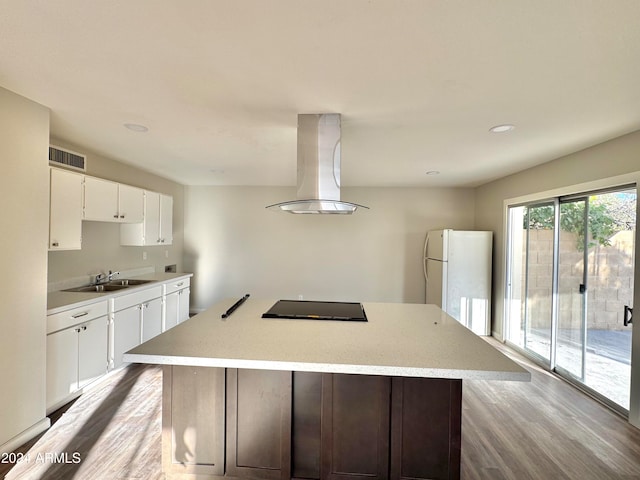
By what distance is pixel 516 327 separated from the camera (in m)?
4.05

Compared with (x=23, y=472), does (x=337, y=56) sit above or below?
above

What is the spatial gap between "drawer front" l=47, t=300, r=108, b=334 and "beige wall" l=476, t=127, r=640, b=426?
465 cm

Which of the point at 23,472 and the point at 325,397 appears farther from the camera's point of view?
the point at 23,472

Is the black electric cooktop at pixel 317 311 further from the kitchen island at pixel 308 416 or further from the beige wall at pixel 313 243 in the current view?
the beige wall at pixel 313 243

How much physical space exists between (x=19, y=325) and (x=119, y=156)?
7.12 ft

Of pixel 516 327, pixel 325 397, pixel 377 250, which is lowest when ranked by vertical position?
pixel 516 327

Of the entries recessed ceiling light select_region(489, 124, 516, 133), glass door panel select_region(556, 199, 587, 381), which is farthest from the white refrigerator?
recessed ceiling light select_region(489, 124, 516, 133)

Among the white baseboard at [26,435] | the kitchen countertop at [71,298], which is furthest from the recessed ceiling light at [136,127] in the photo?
the white baseboard at [26,435]

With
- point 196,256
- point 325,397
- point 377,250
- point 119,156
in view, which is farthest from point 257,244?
point 325,397

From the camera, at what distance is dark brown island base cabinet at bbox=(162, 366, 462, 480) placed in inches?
65.1

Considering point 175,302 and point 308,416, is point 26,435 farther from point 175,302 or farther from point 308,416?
point 175,302

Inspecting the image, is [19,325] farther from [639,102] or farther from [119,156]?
[639,102]

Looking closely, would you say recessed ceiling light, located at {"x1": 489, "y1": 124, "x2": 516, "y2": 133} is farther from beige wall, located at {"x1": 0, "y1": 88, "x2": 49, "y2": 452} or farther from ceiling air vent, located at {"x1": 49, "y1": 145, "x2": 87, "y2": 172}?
ceiling air vent, located at {"x1": 49, "y1": 145, "x2": 87, "y2": 172}

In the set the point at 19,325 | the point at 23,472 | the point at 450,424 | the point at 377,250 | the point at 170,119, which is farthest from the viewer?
the point at 377,250
